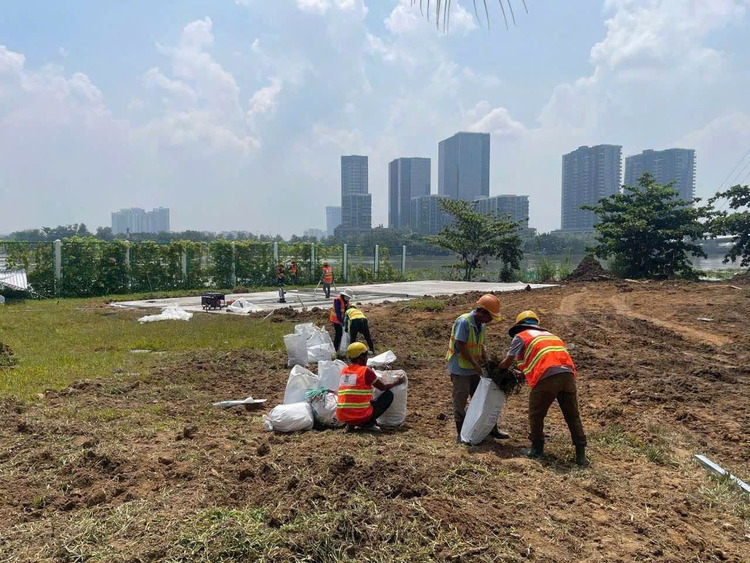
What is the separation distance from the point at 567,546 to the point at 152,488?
2.81 metres

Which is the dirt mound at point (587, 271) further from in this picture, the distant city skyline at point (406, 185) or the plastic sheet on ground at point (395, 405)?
the distant city skyline at point (406, 185)

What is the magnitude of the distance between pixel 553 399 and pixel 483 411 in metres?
0.62

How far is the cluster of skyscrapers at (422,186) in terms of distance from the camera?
58.6 m

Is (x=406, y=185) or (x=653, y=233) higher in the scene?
(x=406, y=185)

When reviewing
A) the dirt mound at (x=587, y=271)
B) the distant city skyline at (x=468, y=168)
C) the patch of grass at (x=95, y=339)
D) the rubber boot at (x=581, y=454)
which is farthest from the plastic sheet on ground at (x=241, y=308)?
the distant city skyline at (x=468, y=168)

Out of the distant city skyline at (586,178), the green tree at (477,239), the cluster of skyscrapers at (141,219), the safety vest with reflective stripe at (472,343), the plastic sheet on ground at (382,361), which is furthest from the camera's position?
the cluster of skyscrapers at (141,219)

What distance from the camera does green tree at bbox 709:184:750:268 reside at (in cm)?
2514

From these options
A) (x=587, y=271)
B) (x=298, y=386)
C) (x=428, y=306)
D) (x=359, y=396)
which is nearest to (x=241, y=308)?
(x=428, y=306)

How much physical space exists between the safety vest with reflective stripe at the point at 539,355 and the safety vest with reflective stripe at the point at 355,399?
4.99ft

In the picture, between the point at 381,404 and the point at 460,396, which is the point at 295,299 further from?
the point at 460,396

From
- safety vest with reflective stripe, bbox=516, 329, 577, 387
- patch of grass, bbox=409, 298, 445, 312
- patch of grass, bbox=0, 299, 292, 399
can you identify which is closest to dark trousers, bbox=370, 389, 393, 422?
safety vest with reflective stripe, bbox=516, 329, 577, 387

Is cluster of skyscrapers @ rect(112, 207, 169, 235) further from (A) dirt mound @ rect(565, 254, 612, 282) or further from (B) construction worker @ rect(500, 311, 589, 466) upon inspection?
(B) construction worker @ rect(500, 311, 589, 466)

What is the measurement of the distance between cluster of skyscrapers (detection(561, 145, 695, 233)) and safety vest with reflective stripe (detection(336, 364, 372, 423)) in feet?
147

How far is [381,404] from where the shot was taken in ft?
18.8
